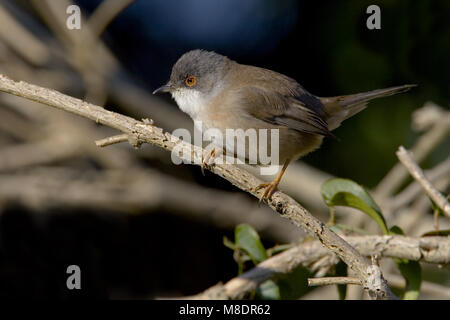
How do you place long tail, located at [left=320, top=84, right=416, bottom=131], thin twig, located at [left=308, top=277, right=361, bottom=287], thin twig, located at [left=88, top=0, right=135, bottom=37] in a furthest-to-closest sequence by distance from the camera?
thin twig, located at [left=88, top=0, right=135, bottom=37] → long tail, located at [left=320, top=84, right=416, bottom=131] → thin twig, located at [left=308, top=277, right=361, bottom=287]

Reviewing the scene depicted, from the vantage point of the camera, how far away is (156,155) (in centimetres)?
561

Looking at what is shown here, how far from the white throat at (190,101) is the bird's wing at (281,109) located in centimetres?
28

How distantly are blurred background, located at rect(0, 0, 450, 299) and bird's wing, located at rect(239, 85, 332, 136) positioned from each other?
1.14m

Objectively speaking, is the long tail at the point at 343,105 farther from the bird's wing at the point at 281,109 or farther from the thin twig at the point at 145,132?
the thin twig at the point at 145,132

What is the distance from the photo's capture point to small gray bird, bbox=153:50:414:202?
3.33 meters

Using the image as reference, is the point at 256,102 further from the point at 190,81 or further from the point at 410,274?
the point at 410,274

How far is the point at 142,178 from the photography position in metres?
5.22

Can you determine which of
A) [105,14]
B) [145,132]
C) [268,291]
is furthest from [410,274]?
[105,14]

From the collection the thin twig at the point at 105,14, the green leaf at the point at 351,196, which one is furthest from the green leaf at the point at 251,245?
the thin twig at the point at 105,14

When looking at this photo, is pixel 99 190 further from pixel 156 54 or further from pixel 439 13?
pixel 439 13

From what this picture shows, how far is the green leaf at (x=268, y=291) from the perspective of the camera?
2803 millimetres

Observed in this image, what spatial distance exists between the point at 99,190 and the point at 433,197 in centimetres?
328

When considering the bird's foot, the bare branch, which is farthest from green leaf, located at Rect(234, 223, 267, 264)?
the bird's foot

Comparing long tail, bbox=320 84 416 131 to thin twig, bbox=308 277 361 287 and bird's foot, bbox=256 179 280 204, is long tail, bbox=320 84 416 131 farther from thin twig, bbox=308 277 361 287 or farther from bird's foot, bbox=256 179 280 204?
thin twig, bbox=308 277 361 287
